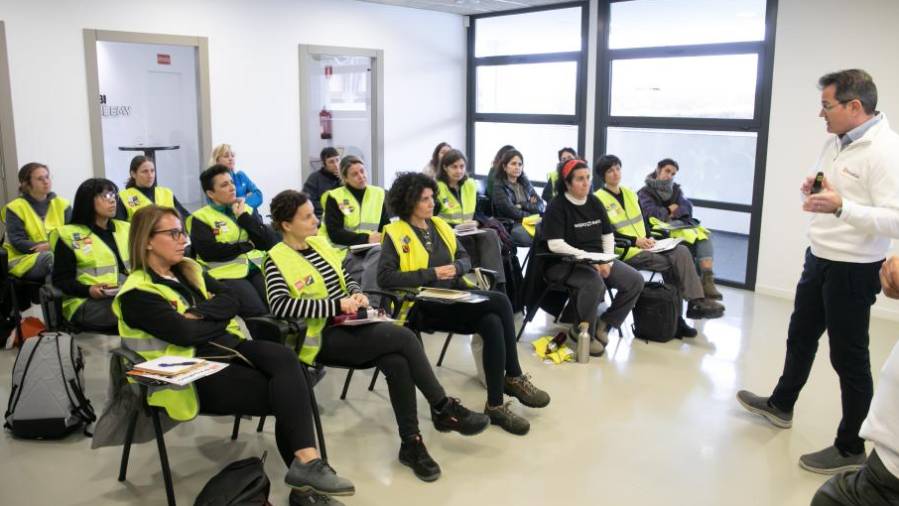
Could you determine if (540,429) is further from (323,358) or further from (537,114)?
(537,114)

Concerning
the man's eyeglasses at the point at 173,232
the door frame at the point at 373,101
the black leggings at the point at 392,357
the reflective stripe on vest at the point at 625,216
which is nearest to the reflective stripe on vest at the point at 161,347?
the man's eyeglasses at the point at 173,232

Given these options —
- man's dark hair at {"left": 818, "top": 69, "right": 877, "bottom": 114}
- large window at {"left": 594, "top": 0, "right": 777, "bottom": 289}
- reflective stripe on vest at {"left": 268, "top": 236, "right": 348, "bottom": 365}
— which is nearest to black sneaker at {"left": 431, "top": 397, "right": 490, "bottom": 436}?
reflective stripe on vest at {"left": 268, "top": 236, "right": 348, "bottom": 365}

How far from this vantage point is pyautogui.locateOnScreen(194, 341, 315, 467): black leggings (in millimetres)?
2809

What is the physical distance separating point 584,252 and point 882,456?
9.76 ft

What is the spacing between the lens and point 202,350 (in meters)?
2.94

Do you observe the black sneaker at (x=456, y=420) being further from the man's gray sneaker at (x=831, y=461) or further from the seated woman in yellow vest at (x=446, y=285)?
the man's gray sneaker at (x=831, y=461)

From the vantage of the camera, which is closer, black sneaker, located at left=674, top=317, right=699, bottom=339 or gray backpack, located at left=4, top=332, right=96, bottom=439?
gray backpack, located at left=4, top=332, right=96, bottom=439

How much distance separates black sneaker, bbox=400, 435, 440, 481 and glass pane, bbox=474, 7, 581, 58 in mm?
5557

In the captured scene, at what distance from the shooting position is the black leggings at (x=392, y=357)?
125 inches

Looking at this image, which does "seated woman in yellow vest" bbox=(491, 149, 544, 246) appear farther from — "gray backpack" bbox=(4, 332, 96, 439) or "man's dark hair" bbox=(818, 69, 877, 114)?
"gray backpack" bbox=(4, 332, 96, 439)

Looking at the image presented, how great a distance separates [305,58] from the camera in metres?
7.39

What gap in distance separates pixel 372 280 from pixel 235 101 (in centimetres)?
328

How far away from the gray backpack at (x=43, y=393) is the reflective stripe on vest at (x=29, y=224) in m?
1.39

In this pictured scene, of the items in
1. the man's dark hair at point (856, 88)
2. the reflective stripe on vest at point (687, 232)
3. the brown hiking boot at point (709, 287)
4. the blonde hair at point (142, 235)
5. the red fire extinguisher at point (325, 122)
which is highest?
the man's dark hair at point (856, 88)
